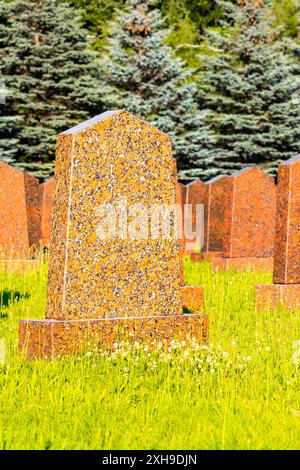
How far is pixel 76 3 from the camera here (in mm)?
50125

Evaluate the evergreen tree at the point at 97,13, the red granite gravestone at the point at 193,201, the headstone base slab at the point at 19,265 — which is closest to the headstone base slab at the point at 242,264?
the headstone base slab at the point at 19,265

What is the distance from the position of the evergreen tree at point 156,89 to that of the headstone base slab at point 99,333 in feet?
94.7

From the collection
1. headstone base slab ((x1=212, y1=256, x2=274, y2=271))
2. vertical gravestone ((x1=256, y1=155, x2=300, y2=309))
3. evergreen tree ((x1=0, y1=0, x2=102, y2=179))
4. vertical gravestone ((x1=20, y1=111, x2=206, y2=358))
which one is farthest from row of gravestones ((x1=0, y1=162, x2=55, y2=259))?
evergreen tree ((x1=0, y1=0, x2=102, y2=179))

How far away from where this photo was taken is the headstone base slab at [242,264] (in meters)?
15.5

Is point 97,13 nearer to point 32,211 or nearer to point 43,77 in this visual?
point 43,77

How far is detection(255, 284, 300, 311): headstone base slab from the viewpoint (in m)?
10.4

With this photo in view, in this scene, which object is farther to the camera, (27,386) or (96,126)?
(96,126)

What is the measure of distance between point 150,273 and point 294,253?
13.0 ft

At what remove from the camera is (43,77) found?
122ft

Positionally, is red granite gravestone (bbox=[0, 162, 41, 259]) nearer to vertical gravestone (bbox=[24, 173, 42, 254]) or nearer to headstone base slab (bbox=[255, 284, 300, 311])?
vertical gravestone (bbox=[24, 173, 42, 254])

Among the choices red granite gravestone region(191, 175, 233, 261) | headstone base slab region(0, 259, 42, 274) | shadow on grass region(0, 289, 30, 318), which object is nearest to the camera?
shadow on grass region(0, 289, 30, 318)

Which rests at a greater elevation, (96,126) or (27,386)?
(96,126)
